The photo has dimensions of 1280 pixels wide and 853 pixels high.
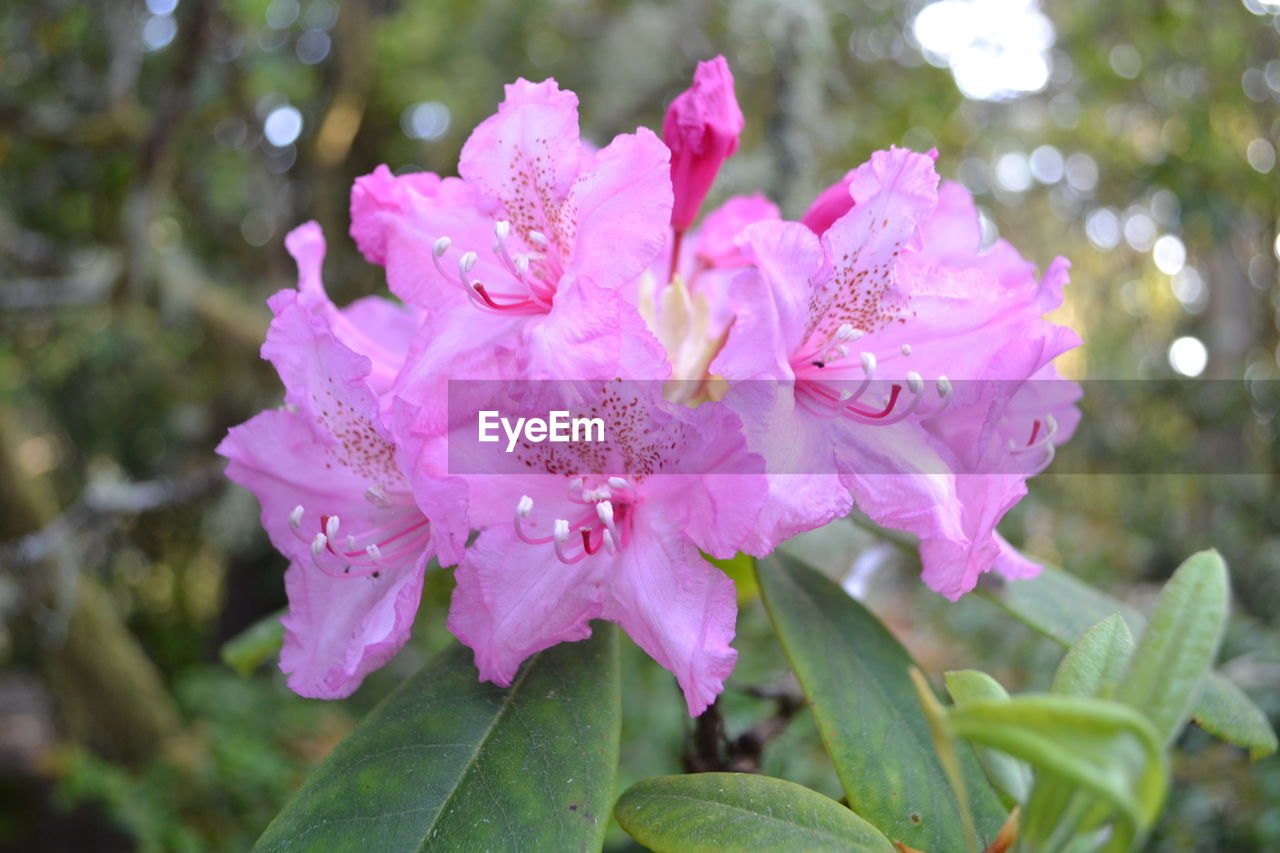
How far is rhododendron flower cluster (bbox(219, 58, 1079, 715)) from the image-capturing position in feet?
2.04

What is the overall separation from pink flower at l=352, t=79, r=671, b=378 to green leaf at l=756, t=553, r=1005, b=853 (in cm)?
30

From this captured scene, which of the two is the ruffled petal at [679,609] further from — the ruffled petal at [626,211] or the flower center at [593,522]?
the ruffled petal at [626,211]

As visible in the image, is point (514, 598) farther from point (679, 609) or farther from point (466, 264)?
point (466, 264)

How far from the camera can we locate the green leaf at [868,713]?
64cm

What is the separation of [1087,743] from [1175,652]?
11 centimetres

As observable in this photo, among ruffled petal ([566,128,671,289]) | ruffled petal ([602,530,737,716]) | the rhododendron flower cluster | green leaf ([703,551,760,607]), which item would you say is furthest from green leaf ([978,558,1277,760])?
ruffled petal ([566,128,671,289])

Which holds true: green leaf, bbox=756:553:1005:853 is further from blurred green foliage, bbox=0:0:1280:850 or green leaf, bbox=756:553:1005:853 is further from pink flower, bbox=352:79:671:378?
blurred green foliage, bbox=0:0:1280:850

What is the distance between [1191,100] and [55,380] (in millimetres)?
4701

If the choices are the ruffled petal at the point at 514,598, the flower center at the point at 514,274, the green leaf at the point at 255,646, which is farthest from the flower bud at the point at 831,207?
the green leaf at the point at 255,646

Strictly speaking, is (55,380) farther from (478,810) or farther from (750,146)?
(478,810)

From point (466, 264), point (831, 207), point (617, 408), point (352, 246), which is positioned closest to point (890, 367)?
point (831, 207)

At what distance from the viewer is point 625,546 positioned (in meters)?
0.66

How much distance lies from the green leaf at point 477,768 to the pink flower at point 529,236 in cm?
25

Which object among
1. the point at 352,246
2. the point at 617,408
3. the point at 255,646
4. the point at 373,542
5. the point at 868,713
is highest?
the point at 617,408
